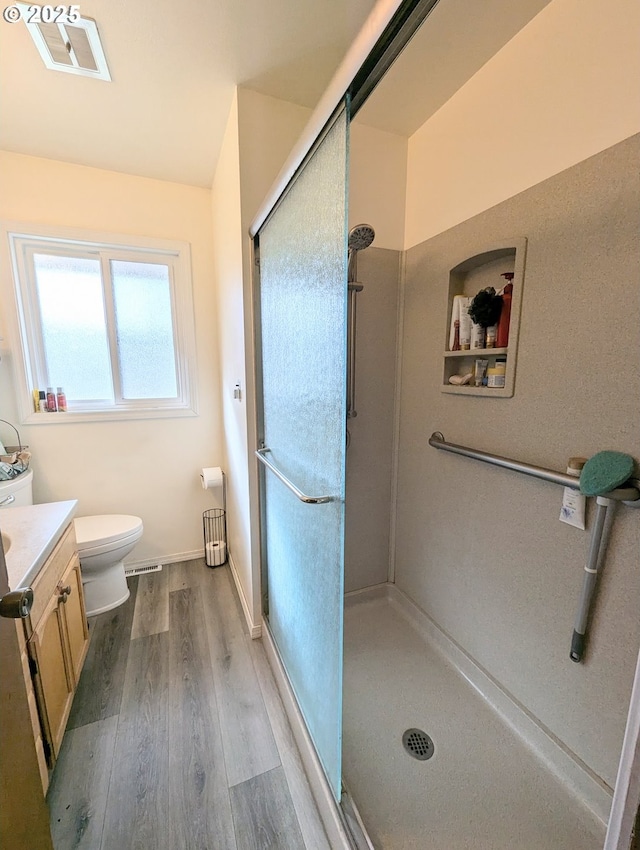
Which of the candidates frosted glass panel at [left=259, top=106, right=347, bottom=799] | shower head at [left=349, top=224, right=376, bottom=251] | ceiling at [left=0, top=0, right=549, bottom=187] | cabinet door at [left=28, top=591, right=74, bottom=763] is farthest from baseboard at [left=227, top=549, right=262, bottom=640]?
ceiling at [left=0, top=0, right=549, bottom=187]

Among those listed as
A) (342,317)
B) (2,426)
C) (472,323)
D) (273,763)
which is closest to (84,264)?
(2,426)

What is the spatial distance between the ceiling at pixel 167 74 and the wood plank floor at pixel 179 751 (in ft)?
8.46

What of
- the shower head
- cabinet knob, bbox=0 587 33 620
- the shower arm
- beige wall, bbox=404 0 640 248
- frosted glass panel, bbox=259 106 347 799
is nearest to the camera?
cabinet knob, bbox=0 587 33 620

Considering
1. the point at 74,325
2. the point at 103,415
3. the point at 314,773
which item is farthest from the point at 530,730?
the point at 74,325

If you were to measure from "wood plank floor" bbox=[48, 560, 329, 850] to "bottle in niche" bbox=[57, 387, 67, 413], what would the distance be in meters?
1.29

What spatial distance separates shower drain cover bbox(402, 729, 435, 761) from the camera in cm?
123

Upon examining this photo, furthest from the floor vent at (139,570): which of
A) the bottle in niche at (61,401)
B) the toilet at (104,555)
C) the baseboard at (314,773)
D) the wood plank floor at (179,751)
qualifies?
the baseboard at (314,773)

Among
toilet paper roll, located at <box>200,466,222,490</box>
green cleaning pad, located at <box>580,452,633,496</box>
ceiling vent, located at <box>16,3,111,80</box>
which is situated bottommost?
toilet paper roll, located at <box>200,466,222,490</box>

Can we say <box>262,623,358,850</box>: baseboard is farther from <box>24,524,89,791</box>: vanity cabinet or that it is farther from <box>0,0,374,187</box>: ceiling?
<box>0,0,374,187</box>: ceiling

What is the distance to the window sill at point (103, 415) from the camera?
2018 millimetres

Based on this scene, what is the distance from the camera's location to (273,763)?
3.96ft

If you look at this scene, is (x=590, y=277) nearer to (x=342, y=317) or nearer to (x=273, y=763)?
(x=342, y=317)

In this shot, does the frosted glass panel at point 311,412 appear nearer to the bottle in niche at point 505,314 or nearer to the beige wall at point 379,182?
the beige wall at point 379,182

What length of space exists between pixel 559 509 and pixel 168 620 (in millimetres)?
2034
